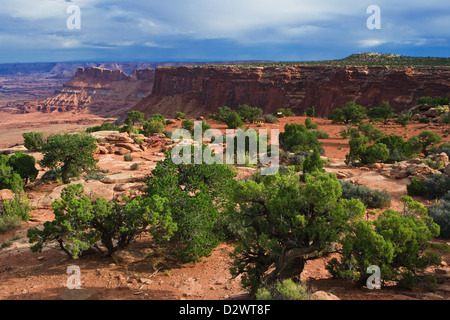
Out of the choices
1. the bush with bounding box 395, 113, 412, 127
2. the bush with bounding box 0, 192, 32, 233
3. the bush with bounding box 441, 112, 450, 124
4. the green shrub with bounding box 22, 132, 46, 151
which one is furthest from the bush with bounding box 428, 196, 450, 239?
the green shrub with bounding box 22, 132, 46, 151

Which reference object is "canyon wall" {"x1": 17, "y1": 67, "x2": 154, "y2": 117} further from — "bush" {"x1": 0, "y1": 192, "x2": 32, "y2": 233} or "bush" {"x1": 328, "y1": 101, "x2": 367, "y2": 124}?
"bush" {"x1": 0, "y1": 192, "x2": 32, "y2": 233}

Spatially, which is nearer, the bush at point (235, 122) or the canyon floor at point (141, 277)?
the canyon floor at point (141, 277)

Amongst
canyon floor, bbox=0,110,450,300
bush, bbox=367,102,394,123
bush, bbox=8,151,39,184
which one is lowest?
canyon floor, bbox=0,110,450,300

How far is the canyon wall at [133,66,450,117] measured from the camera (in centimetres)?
5759

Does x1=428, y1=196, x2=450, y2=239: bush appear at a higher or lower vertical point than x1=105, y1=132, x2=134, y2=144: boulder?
lower

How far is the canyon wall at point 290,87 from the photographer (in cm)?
5759

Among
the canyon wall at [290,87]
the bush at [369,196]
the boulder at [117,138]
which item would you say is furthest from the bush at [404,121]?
the boulder at [117,138]

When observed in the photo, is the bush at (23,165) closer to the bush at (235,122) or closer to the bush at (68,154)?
the bush at (68,154)

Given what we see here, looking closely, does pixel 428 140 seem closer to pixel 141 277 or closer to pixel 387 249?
pixel 387 249

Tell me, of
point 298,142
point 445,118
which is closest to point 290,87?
point 445,118

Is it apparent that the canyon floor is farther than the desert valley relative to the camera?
No

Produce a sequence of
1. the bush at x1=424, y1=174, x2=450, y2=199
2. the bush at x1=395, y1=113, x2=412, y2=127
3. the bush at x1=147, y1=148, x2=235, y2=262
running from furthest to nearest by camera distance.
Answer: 1. the bush at x1=395, y1=113, x2=412, y2=127
2. the bush at x1=424, y1=174, x2=450, y2=199
3. the bush at x1=147, y1=148, x2=235, y2=262

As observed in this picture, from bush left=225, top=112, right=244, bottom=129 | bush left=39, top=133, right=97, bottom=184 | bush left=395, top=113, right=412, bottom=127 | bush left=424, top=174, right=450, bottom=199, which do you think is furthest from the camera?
bush left=225, top=112, right=244, bottom=129
